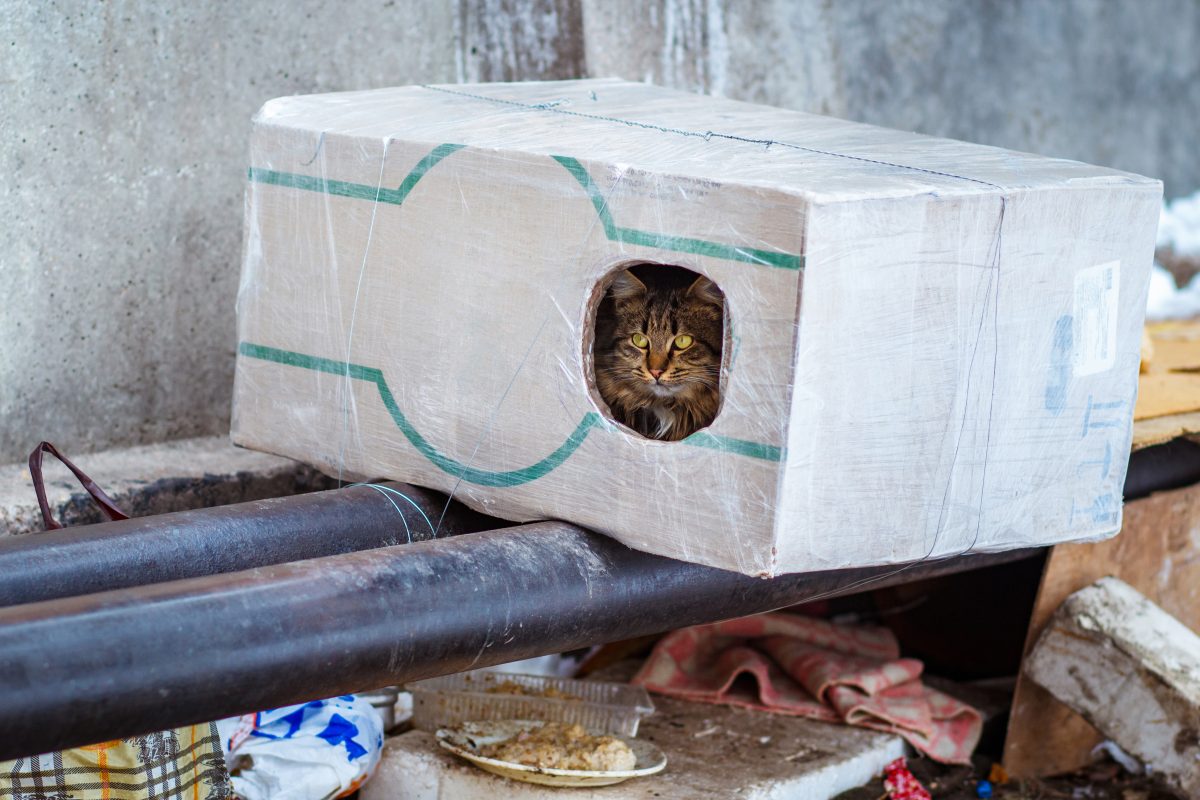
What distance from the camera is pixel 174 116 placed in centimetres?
283

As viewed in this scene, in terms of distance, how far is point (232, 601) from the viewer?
1496mm

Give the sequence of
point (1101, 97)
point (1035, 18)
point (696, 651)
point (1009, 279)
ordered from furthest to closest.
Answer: point (1101, 97), point (1035, 18), point (696, 651), point (1009, 279)

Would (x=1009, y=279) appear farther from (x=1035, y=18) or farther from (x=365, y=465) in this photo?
(x=1035, y=18)

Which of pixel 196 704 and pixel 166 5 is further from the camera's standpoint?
pixel 166 5

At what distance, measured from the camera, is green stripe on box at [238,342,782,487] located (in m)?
1.79

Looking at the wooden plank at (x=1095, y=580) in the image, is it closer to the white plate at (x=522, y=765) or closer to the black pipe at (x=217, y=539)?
the white plate at (x=522, y=765)

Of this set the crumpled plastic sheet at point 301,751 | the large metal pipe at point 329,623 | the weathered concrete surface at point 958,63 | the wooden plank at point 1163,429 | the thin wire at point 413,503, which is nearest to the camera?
the large metal pipe at point 329,623

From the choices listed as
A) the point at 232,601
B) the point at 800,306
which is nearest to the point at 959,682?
the point at 800,306

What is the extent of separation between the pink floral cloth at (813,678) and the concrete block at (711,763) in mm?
47

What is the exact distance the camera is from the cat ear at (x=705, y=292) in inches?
78.8

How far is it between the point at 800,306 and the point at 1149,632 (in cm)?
160

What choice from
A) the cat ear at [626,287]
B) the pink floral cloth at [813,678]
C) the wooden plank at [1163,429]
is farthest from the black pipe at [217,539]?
the wooden plank at [1163,429]

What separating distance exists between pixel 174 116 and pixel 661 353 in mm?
1350

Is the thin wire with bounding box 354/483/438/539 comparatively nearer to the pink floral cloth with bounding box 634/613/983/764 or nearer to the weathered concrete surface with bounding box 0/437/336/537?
the weathered concrete surface with bounding box 0/437/336/537
